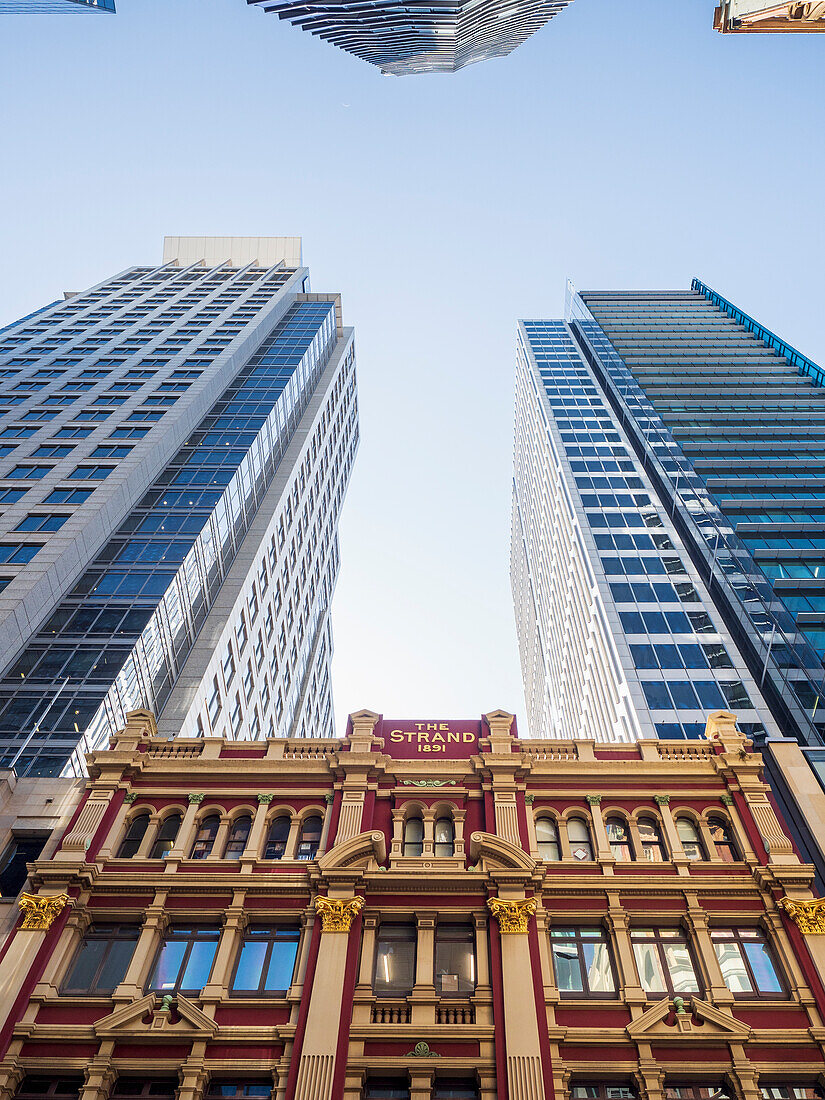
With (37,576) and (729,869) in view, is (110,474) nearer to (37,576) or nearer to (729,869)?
(37,576)

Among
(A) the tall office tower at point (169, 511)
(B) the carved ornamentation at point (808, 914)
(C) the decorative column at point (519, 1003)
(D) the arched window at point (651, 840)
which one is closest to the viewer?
(C) the decorative column at point (519, 1003)

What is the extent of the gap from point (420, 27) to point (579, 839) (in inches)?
3715

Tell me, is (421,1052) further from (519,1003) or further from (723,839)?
(723,839)

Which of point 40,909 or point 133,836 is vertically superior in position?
point 133,836

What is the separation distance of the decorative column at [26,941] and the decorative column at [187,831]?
2993mm

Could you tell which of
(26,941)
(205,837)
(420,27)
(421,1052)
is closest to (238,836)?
(205,837)

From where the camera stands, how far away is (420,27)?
9119cm

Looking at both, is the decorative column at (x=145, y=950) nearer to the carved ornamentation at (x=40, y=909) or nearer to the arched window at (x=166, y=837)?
the arched window at (x=166, y=837)

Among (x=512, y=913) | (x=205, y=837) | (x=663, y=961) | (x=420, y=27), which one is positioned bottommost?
(x=663, y=961)

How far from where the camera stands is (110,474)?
54.7m

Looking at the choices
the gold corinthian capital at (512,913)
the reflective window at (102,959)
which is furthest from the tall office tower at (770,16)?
the reflective window at (102,959)

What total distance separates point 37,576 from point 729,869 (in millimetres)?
36670

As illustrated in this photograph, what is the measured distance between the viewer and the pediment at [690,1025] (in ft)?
62.2

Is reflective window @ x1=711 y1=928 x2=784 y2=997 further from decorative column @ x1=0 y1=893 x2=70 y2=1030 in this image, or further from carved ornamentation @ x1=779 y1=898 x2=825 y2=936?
decorative column @ x1=0 y1=893 x2=70 y2=1030
